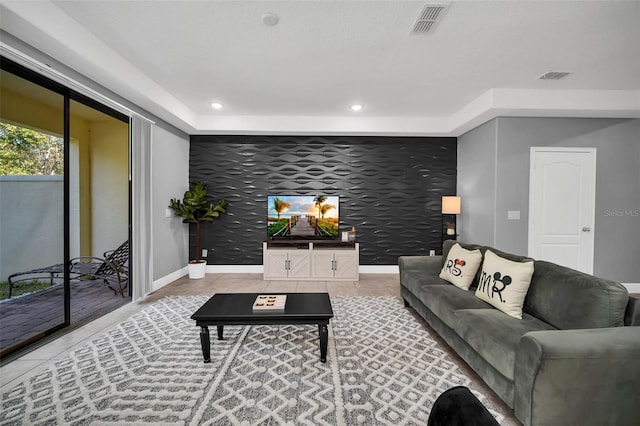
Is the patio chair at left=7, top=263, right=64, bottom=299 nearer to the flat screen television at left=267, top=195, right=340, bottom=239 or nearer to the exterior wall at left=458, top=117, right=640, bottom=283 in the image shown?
the flat screen television at left=267, top=195, right=340, bottom=239

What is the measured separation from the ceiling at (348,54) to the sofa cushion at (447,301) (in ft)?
7.73

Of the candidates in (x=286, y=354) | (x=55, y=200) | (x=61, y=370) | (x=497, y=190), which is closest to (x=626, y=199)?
(x=497, y=190)

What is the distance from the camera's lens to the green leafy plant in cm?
497

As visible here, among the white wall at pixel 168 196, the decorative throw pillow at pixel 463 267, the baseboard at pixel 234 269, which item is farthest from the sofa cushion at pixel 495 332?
the white wall at pixel 168 196

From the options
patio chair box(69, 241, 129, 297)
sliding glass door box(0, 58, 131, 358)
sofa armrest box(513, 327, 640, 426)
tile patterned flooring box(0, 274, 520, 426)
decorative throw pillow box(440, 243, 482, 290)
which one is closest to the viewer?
sofa armrest box(513, 327, 640, 426)

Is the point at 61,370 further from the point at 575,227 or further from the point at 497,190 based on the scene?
the point at 575,227

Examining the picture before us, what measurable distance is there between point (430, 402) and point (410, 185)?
4.19m

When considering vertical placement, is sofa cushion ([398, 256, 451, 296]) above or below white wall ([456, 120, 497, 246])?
below

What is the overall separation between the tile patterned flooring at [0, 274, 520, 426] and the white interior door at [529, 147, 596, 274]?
89.1 inches

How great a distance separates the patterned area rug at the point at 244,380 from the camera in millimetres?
1759

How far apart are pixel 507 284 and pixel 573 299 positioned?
1.39ft

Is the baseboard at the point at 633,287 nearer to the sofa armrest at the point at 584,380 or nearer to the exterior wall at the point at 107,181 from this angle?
the sofa armrest at the point at 584,380

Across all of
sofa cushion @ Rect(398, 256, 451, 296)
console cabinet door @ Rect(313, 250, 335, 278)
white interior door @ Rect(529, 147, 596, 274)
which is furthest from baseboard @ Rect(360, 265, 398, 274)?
white interior door @ Rect(529, 147, 596, 274)

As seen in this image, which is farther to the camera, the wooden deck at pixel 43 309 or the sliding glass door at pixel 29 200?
the wooden deck at pixel 43 309
